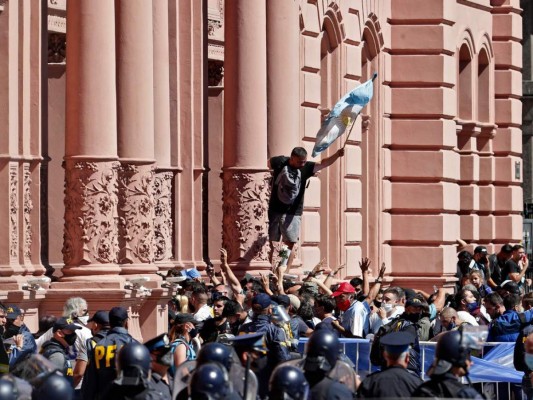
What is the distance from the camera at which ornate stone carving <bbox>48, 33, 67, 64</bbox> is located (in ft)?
A: 83.3

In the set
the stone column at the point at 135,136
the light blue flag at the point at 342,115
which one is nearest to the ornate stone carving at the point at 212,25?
the light blue flag at the point at 342,115

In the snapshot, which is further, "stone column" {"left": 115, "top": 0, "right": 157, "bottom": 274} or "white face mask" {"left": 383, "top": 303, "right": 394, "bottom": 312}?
"stone column" {"left": 115, "top": 0, "right": 157, "bottom": 274}

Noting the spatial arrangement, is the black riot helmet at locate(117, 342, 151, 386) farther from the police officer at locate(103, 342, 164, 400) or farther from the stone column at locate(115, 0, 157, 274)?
the stone column at locate(115, 0, 157, 274)

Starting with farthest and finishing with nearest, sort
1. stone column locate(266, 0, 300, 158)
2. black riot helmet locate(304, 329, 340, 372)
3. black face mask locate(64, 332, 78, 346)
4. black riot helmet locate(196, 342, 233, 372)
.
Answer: stone column locate(266, 0, 300, 158)
black face mask locate(64, 332, 78, 346)
black riot helmet locate(304, 329, 340, 372)
black riot helmet locate(196, 342, 233, 372)

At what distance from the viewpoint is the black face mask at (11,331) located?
57.3 ft

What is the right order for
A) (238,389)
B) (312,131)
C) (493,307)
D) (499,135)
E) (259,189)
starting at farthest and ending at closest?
(499,135)
(312,131)
(259,189)
(493,307)
(238,389)

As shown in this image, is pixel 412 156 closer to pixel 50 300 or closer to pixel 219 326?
pixel 50 300

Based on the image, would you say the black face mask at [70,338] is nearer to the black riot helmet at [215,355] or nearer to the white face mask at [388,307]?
the black riot helmet at [215,355]

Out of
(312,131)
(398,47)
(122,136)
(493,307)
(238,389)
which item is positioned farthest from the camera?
(398,47)

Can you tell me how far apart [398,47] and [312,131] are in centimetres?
550

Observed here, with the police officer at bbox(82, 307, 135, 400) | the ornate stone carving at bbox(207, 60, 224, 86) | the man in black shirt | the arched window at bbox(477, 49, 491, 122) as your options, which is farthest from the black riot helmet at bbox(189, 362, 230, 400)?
the arched window at bbox(477, 49, 491, 122)

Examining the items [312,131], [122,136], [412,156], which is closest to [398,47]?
[412,156]

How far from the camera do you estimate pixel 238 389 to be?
12.5 meters

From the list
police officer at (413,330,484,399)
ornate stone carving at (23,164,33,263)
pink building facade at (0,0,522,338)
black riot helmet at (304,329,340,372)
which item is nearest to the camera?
police officer at (413,330,484,399)
